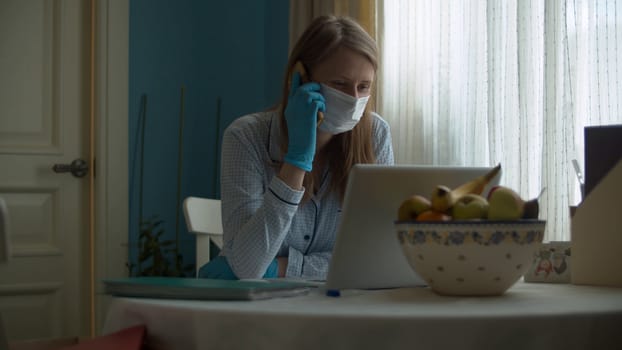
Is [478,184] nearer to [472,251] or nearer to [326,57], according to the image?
[472,251]

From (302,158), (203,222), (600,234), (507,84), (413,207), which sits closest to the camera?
(413,207)

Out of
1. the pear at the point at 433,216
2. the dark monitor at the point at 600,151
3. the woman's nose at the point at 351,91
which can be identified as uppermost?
the woman's nose at the point at 351,91

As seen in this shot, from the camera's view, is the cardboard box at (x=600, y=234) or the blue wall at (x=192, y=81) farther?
the blue wall at (x=192, y=81)

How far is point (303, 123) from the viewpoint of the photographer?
5.57ft

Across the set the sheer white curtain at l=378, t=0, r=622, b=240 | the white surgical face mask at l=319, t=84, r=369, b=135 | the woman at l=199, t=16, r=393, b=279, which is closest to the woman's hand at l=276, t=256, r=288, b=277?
the woman at l=199, t=16, r=393, b=279

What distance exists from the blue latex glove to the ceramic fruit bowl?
0.56 meters

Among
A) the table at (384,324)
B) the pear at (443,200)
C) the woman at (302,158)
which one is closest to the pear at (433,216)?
the pear at (443,200)

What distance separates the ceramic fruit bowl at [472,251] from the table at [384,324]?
0.04 m

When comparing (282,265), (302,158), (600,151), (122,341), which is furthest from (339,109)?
(122,341)

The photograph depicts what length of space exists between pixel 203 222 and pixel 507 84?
103 cm

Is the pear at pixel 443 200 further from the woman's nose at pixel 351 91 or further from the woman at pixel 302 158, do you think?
the woman's nose at pixel 351 91

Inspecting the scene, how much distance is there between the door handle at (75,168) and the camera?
3562 mm

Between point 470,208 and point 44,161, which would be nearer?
point 470,208

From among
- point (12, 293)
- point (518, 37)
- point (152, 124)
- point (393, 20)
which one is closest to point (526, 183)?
point (518, 37)
